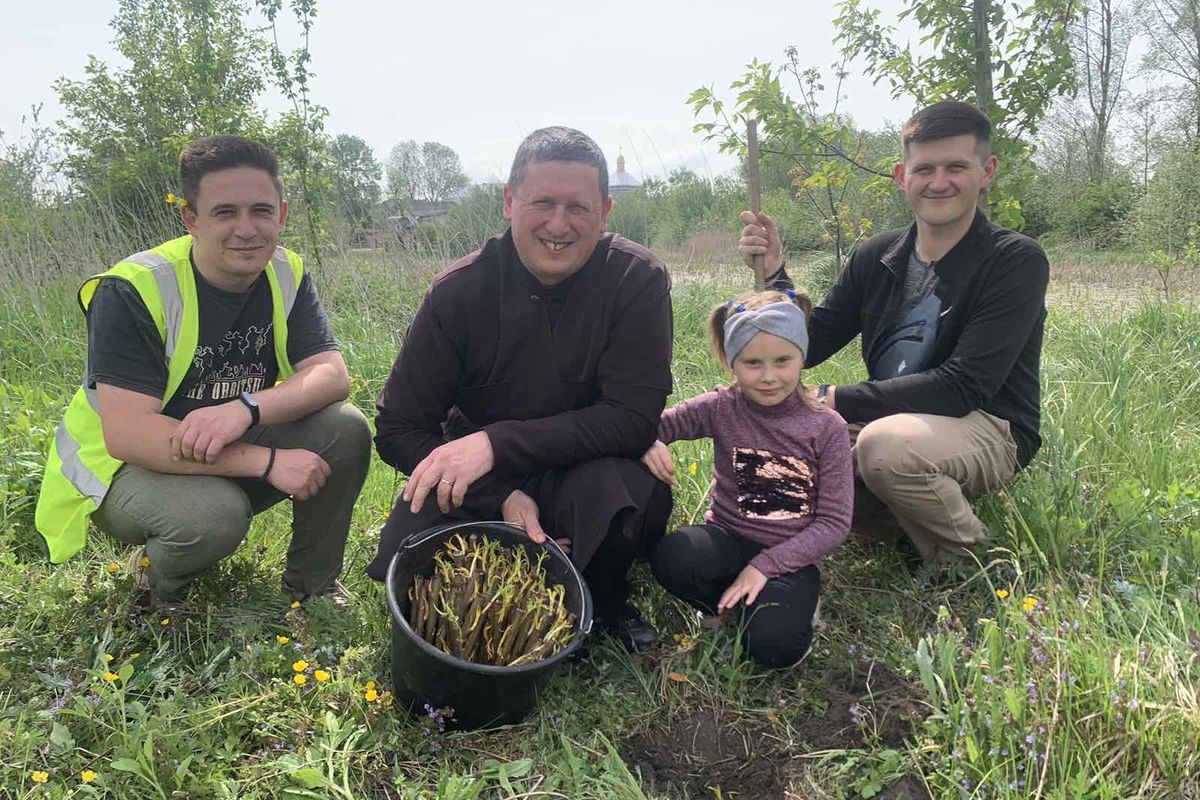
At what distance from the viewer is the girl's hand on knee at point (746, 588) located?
2.09 meters

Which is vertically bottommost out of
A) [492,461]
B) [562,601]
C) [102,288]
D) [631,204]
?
[562,601]

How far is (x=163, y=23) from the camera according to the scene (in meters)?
11.1

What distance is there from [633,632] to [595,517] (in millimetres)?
456

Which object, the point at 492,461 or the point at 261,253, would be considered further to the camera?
the point at 261,253

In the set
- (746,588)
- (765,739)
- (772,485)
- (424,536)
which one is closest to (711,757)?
(765,739)

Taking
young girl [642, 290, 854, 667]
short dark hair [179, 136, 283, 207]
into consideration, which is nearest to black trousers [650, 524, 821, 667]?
young girl [642, 290, 854, 667]

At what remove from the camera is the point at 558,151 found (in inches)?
82.0

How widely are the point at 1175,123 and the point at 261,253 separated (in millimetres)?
25099

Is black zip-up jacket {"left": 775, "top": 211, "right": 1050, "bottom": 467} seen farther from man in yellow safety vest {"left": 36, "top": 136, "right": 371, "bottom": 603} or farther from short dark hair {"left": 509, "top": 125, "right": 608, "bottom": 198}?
man in yellow safety vest {"left": 36, "top": 136, "right": 371, "bottom": 603}

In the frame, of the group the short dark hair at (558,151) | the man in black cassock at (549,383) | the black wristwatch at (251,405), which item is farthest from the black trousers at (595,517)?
the short dark hair at (558,151)

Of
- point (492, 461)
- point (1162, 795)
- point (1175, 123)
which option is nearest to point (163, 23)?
point (492, 461)

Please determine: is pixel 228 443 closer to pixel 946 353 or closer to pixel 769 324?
pixel 769 324

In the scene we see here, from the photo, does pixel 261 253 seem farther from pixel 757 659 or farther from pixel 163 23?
pixel 163 23

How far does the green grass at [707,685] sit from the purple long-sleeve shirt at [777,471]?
32cm
